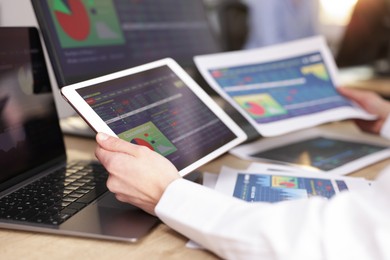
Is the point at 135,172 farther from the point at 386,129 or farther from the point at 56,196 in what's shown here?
the point at 386,129

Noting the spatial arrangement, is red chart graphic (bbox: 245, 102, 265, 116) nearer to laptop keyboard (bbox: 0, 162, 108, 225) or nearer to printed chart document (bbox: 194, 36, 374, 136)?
printed chart document (bbox: 194, 36, 374, 136)

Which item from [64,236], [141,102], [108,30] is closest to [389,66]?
[108,30]

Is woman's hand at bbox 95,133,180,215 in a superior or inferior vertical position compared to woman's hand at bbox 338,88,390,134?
superior

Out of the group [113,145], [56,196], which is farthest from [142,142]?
[56,196]

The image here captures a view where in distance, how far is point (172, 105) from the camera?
2.81ft

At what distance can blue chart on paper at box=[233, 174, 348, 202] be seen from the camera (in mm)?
781

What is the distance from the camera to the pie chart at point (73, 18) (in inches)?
37.6

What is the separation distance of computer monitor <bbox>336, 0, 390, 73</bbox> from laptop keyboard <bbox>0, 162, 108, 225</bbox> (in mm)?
1420

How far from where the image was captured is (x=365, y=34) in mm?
1949

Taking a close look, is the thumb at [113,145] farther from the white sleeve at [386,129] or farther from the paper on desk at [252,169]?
the white sleeve at [386,129]

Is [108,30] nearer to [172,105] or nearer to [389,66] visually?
[172,105]

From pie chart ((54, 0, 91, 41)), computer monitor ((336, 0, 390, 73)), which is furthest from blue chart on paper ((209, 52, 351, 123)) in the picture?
computer monitor ((336, 0, 390, 73))

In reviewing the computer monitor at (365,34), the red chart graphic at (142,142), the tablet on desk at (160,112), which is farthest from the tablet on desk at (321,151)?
the computer monitor at (365,34)

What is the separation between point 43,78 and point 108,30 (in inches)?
8.9
